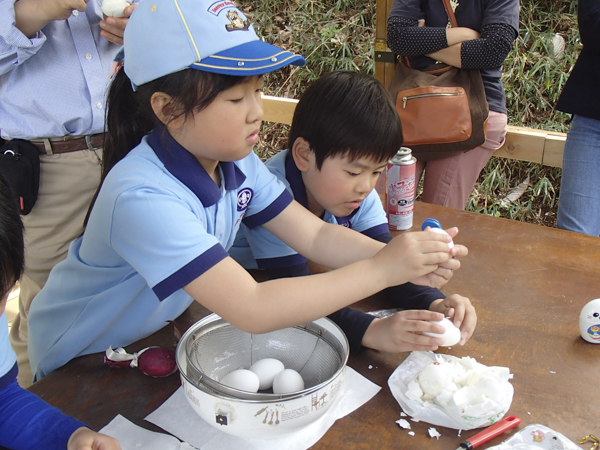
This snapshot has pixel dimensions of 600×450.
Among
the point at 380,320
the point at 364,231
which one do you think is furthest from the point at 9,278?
the point at 364,231

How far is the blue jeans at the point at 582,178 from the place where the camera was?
1837 millimetres

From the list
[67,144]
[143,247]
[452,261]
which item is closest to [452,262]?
[452,261]

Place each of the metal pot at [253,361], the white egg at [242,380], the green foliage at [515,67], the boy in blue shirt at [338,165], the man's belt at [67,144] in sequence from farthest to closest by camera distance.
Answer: the green foliage at [515,67], the man's belt at [67,144], the boy in blue shirt at [338,165], the white egg at [242,380], the metal pot at [253,361]

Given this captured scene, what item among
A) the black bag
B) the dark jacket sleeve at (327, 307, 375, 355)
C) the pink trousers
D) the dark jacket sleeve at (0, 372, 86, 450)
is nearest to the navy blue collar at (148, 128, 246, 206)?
A: the dark jacket sleeve at (327, 307, 375, 355)

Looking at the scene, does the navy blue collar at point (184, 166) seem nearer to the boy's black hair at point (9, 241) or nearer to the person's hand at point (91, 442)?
the boy's black hair at point (9, 241)

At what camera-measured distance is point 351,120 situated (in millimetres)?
1305

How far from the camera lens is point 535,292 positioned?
1.16 m

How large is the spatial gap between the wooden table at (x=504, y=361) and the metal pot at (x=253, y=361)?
0.08 m

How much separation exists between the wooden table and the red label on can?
219 millimetres

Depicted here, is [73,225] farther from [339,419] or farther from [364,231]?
[339,419]

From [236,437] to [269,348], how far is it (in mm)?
199

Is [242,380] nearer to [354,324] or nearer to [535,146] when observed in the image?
[354,324]

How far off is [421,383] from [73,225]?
53.3 inches

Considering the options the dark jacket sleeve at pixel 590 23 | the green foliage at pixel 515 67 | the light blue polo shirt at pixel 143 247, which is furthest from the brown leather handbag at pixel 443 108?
the green foliage at pixel 515 67
